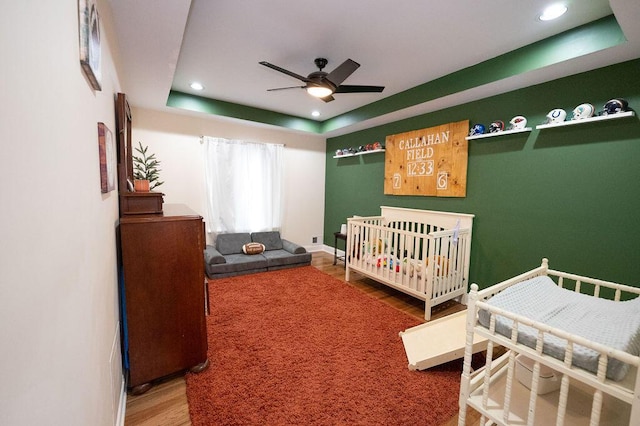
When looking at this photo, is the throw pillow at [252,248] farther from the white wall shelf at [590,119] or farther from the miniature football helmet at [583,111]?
the miniature football helmet at [583,111]

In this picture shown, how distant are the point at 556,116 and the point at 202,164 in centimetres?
437

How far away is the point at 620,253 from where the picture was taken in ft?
6.89

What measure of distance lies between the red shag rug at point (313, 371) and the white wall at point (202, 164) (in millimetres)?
2065

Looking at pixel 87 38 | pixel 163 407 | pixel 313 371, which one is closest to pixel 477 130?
pixel 313 371

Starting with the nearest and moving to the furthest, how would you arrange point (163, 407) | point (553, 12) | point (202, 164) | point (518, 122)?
point (163, 407), point (553, 12), point (518, 122), point (202, 164)

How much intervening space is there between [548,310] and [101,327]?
1.99 metres

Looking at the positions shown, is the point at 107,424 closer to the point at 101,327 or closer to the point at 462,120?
the point at 101,327

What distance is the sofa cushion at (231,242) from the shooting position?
416 centimetres

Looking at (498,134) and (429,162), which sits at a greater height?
(498,134)

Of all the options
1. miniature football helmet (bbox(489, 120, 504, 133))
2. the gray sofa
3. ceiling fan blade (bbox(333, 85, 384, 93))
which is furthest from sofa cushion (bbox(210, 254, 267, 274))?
miniature football helmet (bbox(489, 120, 504, 133))

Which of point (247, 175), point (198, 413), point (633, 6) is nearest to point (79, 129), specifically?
point (198, 413)

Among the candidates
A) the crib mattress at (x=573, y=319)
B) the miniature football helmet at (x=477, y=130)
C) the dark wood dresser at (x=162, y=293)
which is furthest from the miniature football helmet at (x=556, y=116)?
the dark wood dresser at (x=162, y=293)

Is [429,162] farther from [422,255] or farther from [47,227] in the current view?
[47,227]

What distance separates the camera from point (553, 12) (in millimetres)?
1792
